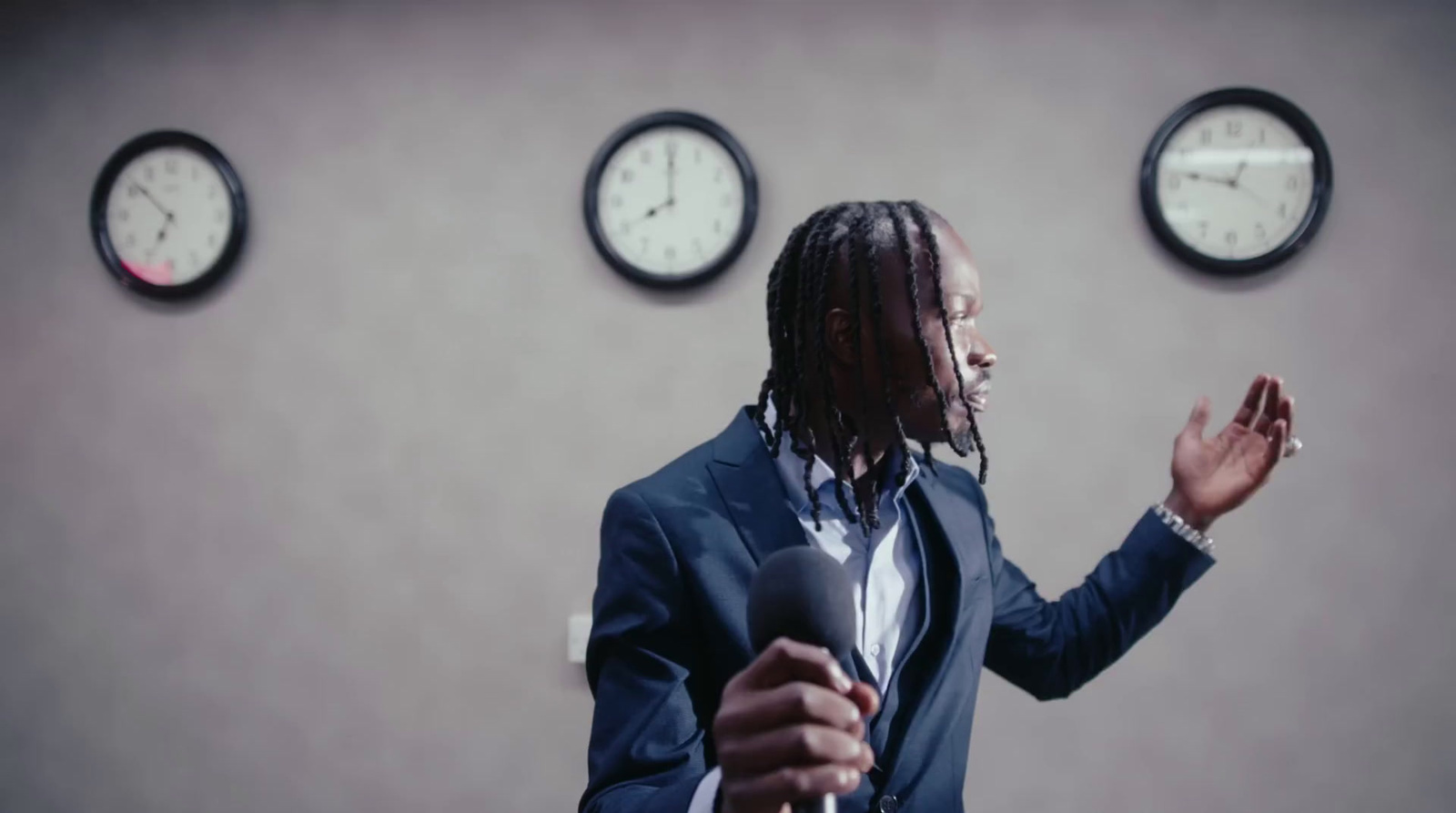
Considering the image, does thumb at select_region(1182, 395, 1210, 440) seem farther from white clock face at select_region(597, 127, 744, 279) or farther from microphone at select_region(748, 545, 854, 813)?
white clock face at select_region(597, 127, 744, 279)

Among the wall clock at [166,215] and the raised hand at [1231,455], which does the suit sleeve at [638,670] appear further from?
the wall clock at [166,215]

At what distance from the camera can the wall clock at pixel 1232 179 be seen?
1.90 m

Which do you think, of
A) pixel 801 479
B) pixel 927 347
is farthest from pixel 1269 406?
pixel 801 479

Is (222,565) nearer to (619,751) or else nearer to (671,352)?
(671,352)

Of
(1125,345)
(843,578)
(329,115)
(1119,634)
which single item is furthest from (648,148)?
(843,578)

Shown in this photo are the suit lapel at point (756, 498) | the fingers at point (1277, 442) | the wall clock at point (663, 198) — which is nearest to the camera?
the suit lapel at point (756, 498)

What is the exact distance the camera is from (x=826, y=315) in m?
1.07

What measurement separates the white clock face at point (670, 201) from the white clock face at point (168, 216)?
0.93m

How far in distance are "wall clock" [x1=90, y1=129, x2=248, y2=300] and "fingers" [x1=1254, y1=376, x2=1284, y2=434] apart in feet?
6.81

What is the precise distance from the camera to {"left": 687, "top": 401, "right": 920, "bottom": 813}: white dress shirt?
106 centimetres

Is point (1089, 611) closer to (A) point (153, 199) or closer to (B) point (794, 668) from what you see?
(B) point (794, 668)

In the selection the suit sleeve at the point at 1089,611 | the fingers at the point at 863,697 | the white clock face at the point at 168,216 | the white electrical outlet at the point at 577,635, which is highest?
the white clock face at the point at 168,216

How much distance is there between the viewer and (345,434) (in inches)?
83.5

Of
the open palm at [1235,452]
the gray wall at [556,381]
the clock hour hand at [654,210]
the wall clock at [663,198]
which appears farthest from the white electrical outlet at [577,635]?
the open palm at [1235,452]
